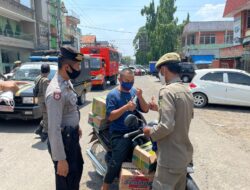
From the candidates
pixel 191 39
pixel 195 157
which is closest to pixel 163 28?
pixel 191 39

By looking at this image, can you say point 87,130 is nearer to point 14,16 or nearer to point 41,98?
point 41,98

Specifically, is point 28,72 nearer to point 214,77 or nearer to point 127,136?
point 127,136

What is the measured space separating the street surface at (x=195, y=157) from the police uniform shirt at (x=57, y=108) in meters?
1.68

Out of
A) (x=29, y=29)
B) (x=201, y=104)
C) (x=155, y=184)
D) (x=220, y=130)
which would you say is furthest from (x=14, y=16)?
(x=155, y=184)

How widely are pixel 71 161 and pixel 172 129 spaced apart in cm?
112

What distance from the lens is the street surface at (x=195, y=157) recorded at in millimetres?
4012

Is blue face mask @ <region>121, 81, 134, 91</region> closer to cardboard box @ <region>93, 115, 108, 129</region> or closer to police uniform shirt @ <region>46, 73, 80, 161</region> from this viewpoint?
cardboard box @ <region>93, 115, 108, 129</region>

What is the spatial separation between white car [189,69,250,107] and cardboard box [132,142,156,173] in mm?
8004

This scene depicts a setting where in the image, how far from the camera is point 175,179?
2.43 m

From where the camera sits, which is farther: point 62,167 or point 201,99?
point 201,99

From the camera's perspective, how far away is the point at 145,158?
2867 millimetres

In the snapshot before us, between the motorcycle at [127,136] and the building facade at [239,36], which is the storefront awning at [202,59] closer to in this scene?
the building facade at [239,36]

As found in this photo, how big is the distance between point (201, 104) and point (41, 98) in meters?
6.95

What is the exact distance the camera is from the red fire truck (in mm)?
16672
